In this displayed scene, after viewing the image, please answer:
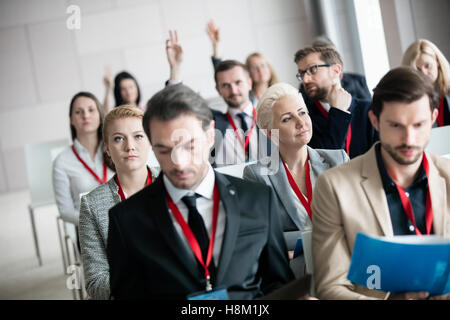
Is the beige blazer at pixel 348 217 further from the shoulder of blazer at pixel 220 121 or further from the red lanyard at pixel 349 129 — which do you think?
the shoulder of blazer at pixel 220 121

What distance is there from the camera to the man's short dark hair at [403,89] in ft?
5.67

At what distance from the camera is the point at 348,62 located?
8688 mm

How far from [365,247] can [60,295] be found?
3713 millimetres

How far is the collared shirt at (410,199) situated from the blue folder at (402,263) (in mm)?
222

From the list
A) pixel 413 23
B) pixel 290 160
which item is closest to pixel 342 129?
pixel 290 160

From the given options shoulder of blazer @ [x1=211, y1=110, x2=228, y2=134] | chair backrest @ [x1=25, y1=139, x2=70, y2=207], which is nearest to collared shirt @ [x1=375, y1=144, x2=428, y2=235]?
shoulder of blazer @ [x1=211, y1=110, x2=228, y2=134]

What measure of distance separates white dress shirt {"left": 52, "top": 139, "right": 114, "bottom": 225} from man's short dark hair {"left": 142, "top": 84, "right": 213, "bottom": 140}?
2.49 metres

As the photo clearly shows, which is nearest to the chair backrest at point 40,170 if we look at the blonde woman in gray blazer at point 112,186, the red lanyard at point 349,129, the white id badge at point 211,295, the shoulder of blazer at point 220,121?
the shoulder of blazer at point 220,121

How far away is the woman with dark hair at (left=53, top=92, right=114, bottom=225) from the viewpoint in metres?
4.12

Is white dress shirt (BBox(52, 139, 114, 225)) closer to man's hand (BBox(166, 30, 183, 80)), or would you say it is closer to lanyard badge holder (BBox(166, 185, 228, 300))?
man's hand (BBox(166, 30, 183, 80))

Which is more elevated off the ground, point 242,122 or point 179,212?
point 242,122

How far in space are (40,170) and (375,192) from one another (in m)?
4.72
